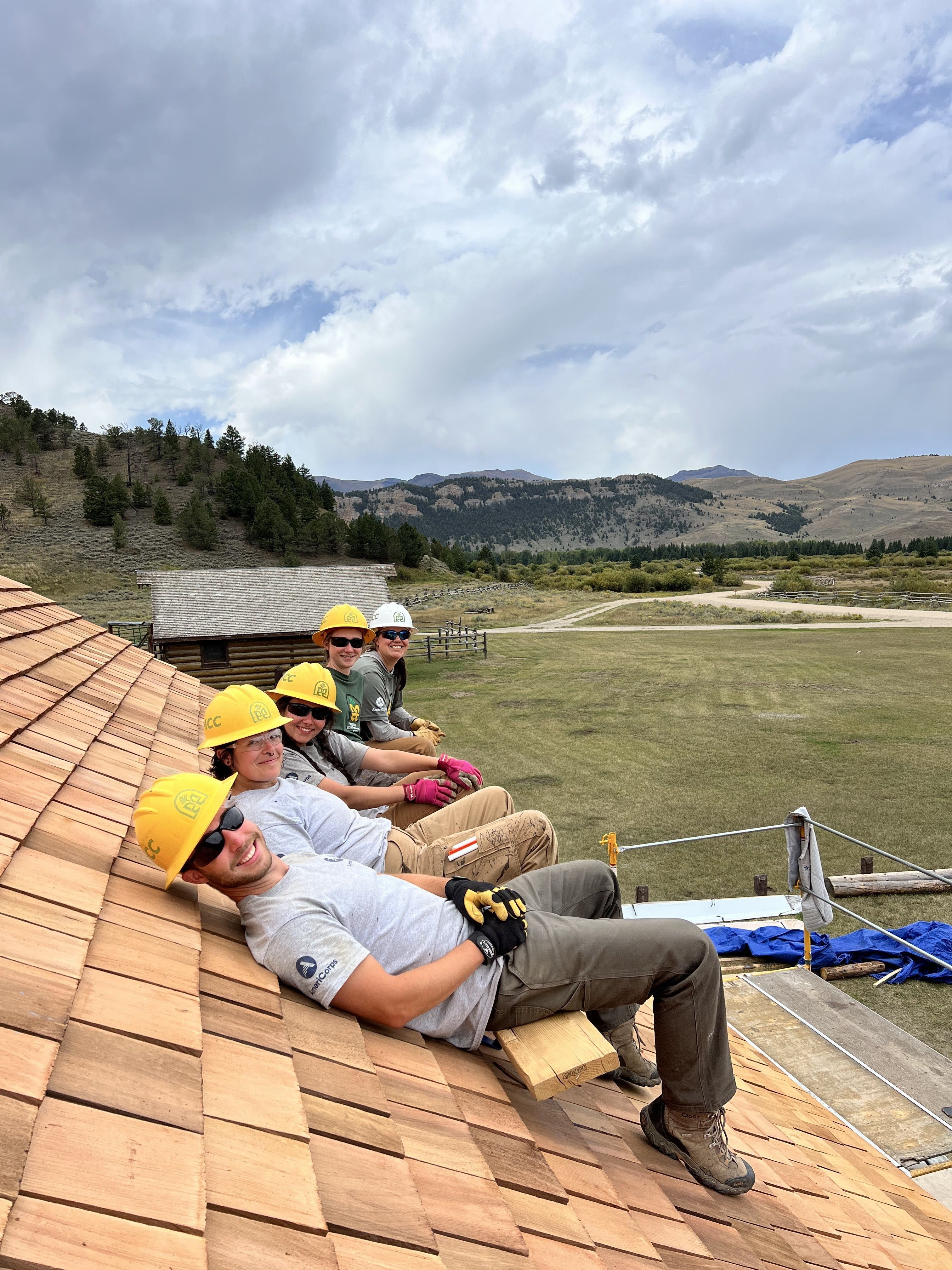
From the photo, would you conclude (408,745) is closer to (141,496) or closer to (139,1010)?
(139,1010)

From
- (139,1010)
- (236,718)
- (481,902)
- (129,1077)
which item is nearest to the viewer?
(129,1077)

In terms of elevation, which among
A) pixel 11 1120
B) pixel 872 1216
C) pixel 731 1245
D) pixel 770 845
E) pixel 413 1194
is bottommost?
pixel 770 845

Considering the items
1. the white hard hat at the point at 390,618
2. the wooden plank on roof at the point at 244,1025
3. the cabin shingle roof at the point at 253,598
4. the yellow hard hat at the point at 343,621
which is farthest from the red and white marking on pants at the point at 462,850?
the cabin shingle roof at the point at 253,598

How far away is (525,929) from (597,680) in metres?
26.3

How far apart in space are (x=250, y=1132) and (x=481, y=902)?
43.7 inches

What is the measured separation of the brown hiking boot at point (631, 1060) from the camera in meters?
3.17

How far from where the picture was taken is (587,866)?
3189 mm

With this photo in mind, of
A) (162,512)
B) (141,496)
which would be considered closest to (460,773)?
(162,512)

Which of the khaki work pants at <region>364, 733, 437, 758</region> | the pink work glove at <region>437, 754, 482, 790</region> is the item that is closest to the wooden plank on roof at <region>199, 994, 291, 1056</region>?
the pink work glove at <region>437, 754, 482, 790</region>

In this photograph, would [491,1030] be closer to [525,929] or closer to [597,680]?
[525,929]

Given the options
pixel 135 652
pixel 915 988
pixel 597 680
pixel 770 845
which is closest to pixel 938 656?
pixel 597 680

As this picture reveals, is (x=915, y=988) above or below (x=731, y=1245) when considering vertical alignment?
below

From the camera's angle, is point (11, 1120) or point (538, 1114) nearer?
point (11, 1120)

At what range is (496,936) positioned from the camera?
2.56 m
